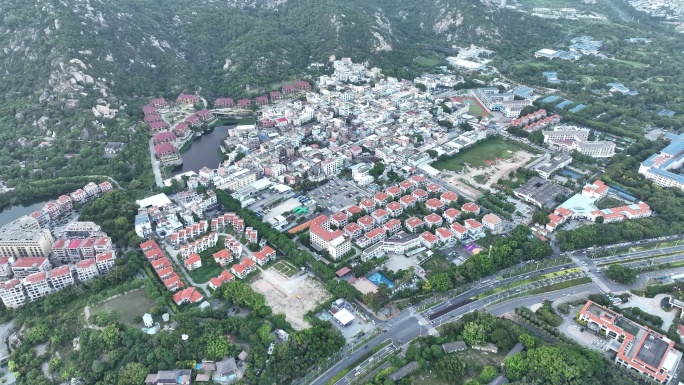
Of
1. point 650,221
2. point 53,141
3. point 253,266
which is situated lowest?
point 650,221

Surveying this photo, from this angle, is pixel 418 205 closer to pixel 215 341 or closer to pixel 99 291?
pixel 215 341

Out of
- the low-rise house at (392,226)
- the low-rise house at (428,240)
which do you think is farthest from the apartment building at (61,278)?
the low-rise house at (428,240)

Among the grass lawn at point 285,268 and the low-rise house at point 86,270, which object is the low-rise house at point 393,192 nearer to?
the grass lawn at point 285,268

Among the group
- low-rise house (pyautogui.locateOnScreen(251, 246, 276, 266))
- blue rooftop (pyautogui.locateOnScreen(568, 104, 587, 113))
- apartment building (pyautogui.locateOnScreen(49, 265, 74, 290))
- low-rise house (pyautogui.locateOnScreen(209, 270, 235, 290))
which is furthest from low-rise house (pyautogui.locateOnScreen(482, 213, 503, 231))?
apartment building (pyautogui.locateOnScreen(49, 265, 74, 290))

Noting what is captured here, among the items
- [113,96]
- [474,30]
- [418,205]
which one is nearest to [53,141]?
[113,96]

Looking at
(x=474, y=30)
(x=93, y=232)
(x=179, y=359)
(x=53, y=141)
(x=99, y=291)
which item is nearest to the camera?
(x=179, y=359)

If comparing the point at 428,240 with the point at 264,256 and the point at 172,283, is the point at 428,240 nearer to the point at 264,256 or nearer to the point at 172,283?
the point at 264,256
